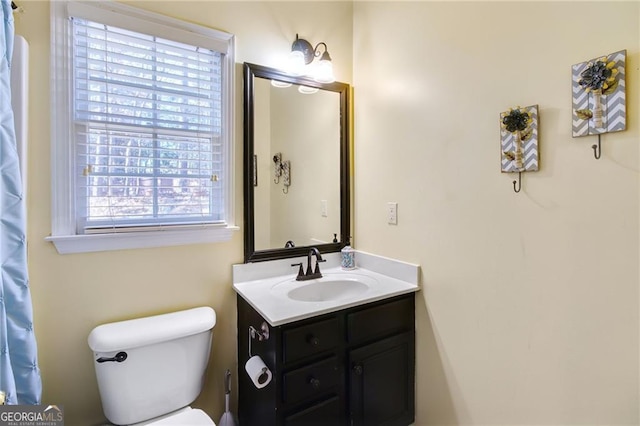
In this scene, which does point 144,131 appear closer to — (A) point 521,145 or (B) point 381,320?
(B) point 381,320

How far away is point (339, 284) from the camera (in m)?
1.70

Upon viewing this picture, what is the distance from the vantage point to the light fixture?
168 centimetres

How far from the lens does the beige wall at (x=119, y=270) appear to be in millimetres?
1212

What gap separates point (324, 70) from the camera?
1735 millimetres

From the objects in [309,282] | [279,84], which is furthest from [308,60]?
[309,282]

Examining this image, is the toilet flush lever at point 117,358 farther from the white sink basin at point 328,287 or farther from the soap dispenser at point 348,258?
the soap dispenser at point 348,258

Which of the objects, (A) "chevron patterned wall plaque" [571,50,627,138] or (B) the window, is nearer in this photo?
(A) "chevron patterned wall plaque" [571,50,627,138]

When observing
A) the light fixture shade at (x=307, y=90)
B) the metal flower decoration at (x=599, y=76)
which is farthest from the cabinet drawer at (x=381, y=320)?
the light fixture shade at (x=307, y=90)

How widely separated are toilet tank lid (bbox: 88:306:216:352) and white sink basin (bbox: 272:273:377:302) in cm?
39

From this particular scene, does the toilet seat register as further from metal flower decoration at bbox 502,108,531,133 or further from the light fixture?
the light fixture

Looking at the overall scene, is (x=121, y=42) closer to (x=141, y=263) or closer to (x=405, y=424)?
(x=141, y=263)

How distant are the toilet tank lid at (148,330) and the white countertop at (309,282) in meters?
0.23

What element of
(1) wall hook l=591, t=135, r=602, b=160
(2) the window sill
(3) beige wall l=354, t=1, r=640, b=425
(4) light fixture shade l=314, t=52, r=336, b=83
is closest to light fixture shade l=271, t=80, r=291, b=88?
(4) light fixture shade l=314, t=52, r=336, b=83

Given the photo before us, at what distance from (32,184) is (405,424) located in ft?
6.47
